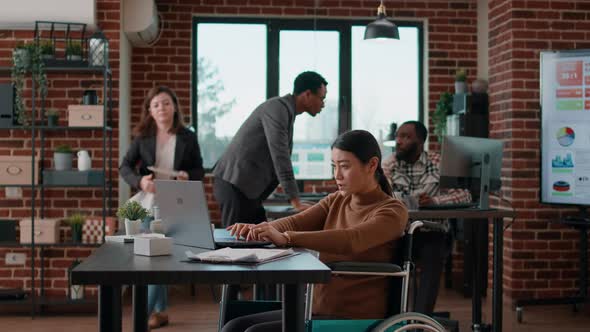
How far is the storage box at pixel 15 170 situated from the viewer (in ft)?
17.7

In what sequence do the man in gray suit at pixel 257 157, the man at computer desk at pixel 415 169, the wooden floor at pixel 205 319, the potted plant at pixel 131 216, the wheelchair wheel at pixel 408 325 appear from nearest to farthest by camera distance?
1. the wheelchair wheel at pixel 408 325
2. the potted plant at pixel 131 216
3. the man in gray suit at pixel 257 157
4. the man at computer desk at pixel 415 169
5. the wooden floor at pixel 205 319

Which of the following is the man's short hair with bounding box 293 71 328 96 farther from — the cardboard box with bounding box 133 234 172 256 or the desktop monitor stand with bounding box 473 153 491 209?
the cardboard box with bounding box 133 234 172 256

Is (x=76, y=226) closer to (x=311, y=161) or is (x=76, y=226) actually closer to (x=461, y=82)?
(x=311, y=161)

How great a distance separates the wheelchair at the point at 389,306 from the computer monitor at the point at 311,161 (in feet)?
13.6

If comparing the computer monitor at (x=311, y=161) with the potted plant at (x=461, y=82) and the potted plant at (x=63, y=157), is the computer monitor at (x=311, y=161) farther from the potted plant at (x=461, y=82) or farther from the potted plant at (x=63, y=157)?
the potted plant at (x=63, y=157)

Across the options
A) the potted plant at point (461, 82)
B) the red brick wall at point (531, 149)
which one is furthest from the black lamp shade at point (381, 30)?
the potted plant at point (461, 82)

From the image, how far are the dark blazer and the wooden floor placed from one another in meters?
0.98

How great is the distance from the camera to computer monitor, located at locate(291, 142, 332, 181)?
697cm

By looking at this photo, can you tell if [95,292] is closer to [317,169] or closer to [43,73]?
[43,73]

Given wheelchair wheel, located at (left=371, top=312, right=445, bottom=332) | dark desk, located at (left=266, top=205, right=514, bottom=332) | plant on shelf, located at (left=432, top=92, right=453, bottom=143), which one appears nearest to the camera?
wheelchair wheel, located at (left=371, top=312, right=445, bottom=332)

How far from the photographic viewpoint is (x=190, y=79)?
22.7ft

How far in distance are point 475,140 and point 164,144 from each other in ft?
5.92

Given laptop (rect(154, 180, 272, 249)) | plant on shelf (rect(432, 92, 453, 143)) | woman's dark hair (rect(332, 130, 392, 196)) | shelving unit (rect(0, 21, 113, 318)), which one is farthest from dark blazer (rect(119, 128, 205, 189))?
plant on shelf (rect(432, 92, 453, 143))

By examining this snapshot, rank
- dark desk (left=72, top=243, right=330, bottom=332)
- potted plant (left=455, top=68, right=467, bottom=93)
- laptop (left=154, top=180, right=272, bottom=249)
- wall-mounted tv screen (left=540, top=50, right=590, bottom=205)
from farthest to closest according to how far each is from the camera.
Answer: potted plant (left=455, top=68, right=467, bottom=93)
wall-mounted tv screen (left=540, top=50, right=590, bottom=205)
laptop (left=154, top=180, right=272, bottom=249)
dark desk (left=72, top=243, right=330, bottom=332)
